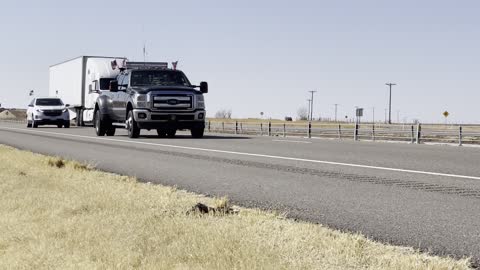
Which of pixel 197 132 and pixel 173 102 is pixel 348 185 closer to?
pixel 173 102

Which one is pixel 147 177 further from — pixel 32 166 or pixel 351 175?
pixel 351 175

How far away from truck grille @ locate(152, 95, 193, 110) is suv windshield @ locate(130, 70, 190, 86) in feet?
3.22

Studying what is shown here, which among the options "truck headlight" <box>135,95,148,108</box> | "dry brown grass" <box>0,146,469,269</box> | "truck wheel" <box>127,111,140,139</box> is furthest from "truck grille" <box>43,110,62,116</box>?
"dry brown grass" <box>0,146,469,269</box>

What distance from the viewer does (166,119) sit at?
857 inches

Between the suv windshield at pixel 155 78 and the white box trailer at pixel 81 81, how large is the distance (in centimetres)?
763

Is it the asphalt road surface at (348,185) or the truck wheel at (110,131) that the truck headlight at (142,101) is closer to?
the truck wheel at (110,131)

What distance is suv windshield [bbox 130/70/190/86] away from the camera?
22.5 metres

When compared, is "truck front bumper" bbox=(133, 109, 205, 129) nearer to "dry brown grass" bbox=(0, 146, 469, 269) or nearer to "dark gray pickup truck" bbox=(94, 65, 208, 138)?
"dark gray pickup truck" bbox=(94, 65, 208, 138)

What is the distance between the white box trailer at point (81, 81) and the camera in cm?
3228

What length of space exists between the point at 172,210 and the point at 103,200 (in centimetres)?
108

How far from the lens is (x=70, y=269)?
4723 mm

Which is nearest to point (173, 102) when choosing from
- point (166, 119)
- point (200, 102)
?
point (166, 119)

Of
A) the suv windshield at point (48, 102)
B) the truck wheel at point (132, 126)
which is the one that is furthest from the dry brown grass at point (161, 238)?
the suv windshield at point (48, 102)

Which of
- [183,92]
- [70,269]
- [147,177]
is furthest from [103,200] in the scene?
[183,92]
